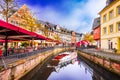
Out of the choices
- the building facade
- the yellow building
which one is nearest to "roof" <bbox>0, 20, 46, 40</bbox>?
the yellow building

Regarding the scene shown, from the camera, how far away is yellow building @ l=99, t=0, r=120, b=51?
28.9 m

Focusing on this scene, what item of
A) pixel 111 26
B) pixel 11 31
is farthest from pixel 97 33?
pixel 11 31

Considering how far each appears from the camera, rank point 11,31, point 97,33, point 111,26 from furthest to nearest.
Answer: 1. point 97,33
2. point 111,26
3. point 11,31

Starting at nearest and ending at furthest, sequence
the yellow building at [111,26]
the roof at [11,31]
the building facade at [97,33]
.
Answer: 1. the roof at [11,31]
2. the yellow building at [111,26]
3. the building facade at [97,33]

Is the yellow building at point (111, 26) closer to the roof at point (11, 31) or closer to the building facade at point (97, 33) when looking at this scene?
the building facade at point (97, 33)

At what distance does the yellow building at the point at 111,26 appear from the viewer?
28.9m

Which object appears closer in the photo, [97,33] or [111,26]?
[111,26]

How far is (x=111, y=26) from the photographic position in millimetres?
31938

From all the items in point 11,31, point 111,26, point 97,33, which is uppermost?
point 111,26

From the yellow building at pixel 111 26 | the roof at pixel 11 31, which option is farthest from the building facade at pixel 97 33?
the roof at pixel 11 31

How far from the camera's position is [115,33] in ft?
97.5

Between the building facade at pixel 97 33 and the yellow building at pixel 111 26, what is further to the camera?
the building facade at pixel 97 33

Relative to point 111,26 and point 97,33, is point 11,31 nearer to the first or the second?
point 111,26

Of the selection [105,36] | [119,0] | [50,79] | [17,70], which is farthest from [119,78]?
[105,36]
